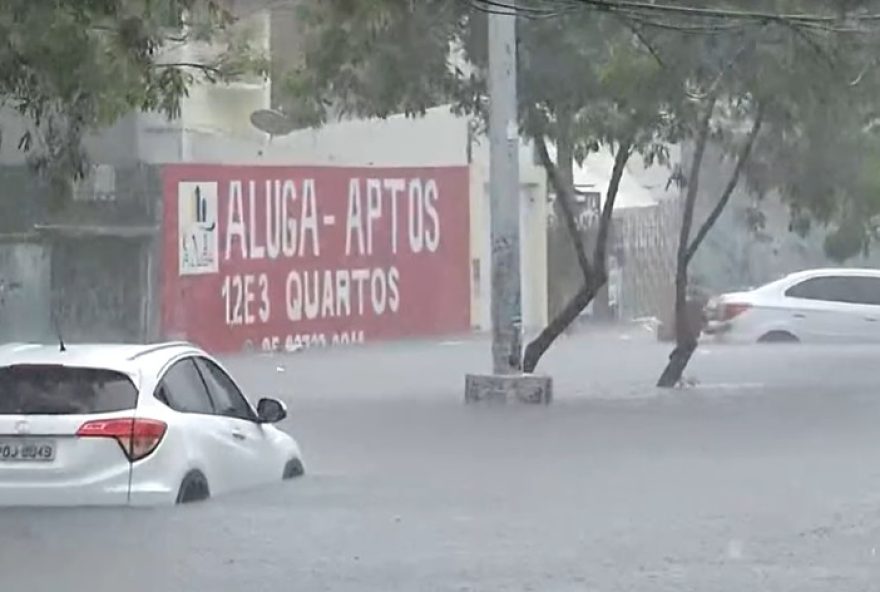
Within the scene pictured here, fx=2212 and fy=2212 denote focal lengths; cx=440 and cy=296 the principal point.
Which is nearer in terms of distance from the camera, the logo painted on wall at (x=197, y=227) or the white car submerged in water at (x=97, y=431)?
the white car submerged in water at (x=97, y=431)

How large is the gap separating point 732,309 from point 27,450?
22.1 meters

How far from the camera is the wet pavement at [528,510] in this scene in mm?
11070

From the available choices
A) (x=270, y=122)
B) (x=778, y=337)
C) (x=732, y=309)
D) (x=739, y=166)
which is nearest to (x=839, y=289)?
(x=778, y=337)

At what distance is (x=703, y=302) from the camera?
3225 cm

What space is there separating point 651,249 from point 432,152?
8360 mm

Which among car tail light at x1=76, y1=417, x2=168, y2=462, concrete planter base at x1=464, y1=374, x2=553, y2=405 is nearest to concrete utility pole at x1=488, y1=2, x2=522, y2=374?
concrete planter base at x1=464, y1=374, x2=553, y2=405

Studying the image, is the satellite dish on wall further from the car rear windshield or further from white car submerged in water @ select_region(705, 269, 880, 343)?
the car rear windshield

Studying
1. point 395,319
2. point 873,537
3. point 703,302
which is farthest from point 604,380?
point 873,537

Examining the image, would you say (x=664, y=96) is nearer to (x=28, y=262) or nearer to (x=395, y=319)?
(x=28, y=262)

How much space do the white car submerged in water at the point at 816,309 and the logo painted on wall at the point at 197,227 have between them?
8.39 m

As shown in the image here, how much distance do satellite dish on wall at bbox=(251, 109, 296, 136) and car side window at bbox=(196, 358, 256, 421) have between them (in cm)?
2626

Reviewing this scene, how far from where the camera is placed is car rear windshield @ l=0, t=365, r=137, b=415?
12.6 m

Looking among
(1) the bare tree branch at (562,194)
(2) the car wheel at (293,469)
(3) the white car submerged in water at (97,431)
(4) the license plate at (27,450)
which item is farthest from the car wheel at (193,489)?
(1) the bare tree branch at (562,194)

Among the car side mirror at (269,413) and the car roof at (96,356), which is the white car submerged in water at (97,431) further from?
the car side mirror at (269,413)
